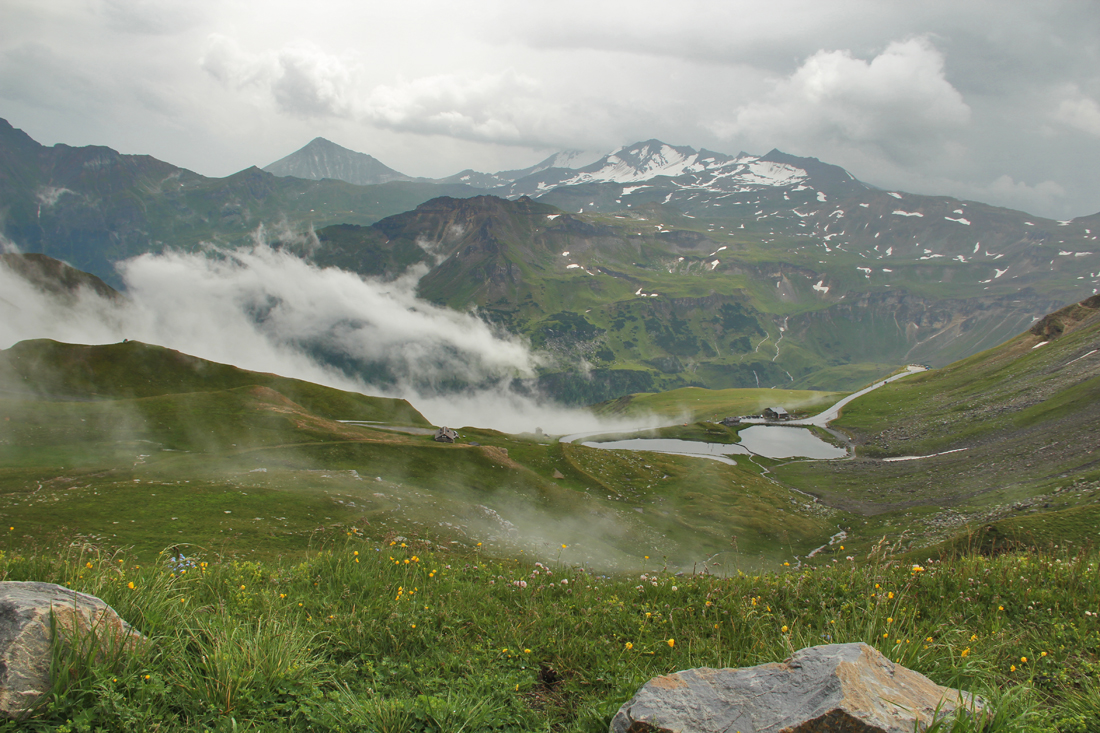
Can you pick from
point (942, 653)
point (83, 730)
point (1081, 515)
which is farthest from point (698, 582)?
point (1081, 515)

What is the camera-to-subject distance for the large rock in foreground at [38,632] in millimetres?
5297

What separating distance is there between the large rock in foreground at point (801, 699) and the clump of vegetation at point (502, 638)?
2.23 feet

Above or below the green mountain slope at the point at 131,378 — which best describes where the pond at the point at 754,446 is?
below

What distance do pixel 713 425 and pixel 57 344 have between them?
572 feet

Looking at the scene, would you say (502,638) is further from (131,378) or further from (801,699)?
(131,378)

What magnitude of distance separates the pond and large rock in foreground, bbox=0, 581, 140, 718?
132 metres

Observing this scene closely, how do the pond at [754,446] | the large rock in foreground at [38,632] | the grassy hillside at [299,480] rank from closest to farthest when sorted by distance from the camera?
1. the large rock in foreground at [38,632]
2. the grassy hillside at [299,480]
3. the pond at [754,446]

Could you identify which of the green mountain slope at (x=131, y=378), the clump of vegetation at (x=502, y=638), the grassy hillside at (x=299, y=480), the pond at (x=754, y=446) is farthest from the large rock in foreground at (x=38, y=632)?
the pond at (x=754, y=446)

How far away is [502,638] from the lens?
8570 millimetres

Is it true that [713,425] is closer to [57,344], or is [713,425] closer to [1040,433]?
[1040,433]

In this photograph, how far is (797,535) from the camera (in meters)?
81.8

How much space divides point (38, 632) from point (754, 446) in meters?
167

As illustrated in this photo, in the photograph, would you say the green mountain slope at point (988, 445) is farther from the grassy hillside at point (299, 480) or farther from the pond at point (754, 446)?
the grassy hillside at point (299, 480)

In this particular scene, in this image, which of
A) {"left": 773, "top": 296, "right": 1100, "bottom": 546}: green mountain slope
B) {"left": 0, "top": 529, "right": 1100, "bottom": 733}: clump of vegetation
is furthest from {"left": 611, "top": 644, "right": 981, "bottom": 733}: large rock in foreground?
{"left": 773, "top": 296, "right": 1100, "bottom": 546}: green mountain slope
